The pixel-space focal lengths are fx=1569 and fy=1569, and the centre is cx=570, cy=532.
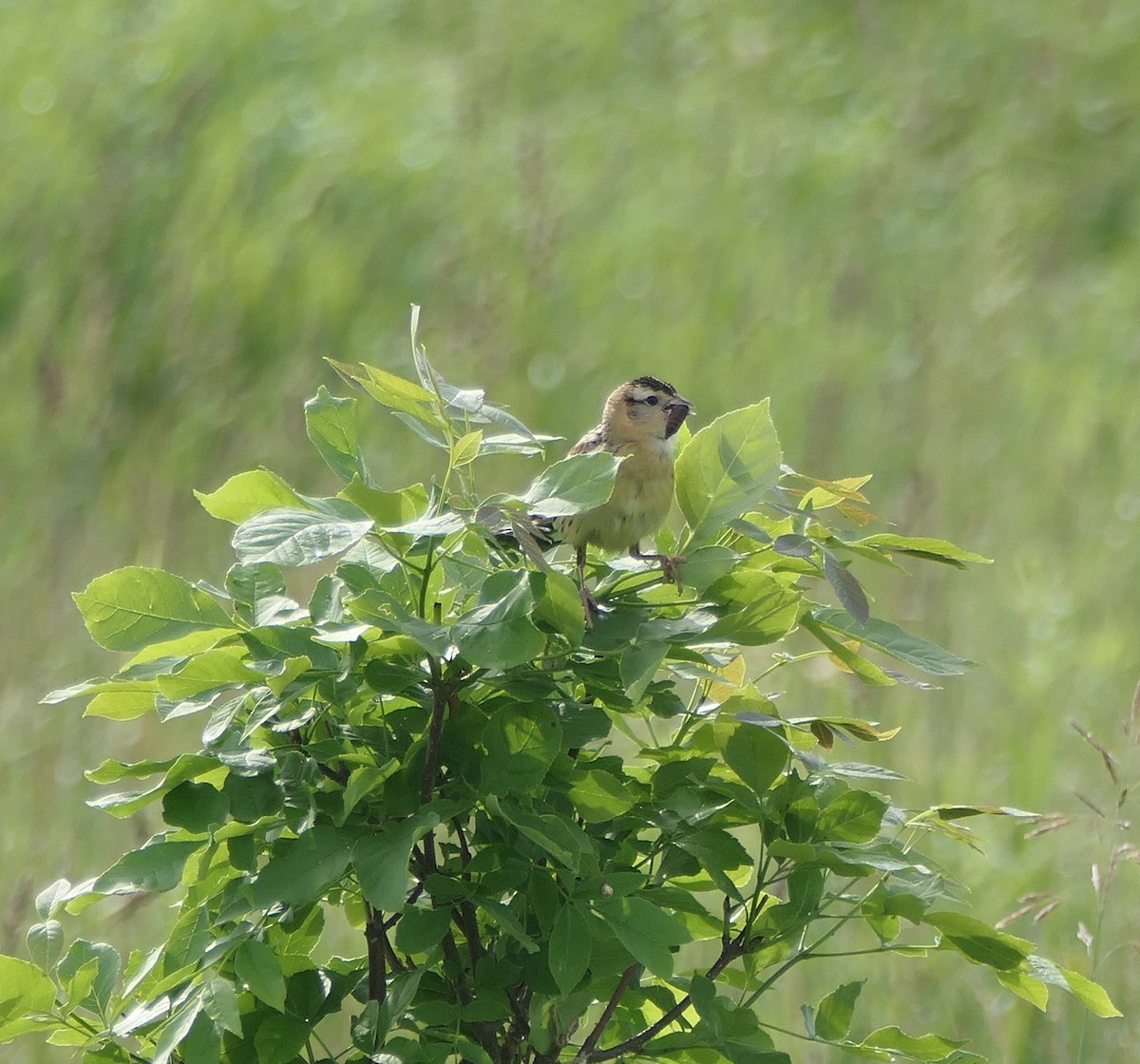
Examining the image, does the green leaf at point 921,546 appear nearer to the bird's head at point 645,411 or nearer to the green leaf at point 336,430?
the green leaf at point 336,430

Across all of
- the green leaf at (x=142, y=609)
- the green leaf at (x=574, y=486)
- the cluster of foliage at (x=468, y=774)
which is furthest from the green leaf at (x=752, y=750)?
the green leaf at (x=142, y=609)

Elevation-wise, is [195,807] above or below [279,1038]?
above

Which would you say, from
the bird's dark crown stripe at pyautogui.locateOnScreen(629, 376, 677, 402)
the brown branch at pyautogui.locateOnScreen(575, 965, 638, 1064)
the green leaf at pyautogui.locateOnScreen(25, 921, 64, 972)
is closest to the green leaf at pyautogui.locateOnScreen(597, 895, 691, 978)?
the brown branch at pyautogui.locateOnScreen(575, 965, 638, 1064)

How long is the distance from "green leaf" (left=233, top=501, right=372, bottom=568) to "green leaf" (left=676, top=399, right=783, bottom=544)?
0.35 m

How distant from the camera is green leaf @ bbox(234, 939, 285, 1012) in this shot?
155 centimetres

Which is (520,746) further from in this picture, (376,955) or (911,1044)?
(911,1044)

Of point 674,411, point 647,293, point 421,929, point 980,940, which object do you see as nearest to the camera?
point 421,929

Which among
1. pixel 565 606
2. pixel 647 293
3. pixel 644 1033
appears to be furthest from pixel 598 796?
pixel 647 293

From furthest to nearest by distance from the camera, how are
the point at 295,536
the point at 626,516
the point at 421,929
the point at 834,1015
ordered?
1. the point at 626,516
2. the point at 834,1015
3. the point at 421,929
4. the point at 295,536

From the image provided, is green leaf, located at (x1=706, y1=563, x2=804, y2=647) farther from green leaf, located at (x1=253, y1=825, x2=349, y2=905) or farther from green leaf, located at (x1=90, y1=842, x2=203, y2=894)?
green leaf, located at (x1=90, y1=842, x2=203, y2=894)

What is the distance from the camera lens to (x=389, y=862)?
149 cm

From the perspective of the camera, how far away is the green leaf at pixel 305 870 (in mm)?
1519

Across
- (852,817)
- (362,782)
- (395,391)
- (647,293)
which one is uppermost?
(395,391)

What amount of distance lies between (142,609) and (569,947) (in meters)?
0.56
